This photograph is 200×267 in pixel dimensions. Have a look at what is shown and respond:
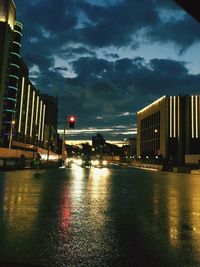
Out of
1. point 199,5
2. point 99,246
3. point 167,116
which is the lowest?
point 99,246

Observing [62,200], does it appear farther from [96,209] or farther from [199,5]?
[199,5]

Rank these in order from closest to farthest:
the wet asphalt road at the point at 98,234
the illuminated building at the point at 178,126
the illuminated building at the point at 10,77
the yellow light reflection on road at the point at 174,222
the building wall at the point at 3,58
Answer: the wet asphalt road at the point at 98,234, the yellow light reflection on road at the point at 174,222, the building wall at the point at 3,58, the illuminated building at the point at 10,77, the illuminated building at the point at 178,126

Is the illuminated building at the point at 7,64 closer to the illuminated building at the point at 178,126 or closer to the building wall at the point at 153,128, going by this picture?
the illuminated building at the point at 178,126

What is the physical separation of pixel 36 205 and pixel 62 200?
5.55ft

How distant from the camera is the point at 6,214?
904 centimetres

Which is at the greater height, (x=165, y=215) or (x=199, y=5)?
(x=199, y=5)

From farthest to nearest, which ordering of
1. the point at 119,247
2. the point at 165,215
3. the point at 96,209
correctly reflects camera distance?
1. the point at 96,209
2. the point at 165,215
3. the point at 119,247

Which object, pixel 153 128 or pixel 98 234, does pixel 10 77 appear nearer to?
pixel 153 128

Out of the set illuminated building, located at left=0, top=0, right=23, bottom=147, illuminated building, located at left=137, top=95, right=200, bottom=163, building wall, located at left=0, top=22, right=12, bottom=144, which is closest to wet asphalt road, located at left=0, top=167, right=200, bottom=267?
illuminated building, located at left=137, top=95, right=200, bottom=163

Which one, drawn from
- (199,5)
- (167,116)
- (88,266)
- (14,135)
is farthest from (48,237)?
(14,135)

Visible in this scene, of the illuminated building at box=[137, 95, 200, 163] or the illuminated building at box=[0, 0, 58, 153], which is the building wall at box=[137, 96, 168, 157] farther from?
the illuminated building at box=[0, 0, 58, 153]

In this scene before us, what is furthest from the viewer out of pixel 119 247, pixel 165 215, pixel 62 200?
pixel 62 200

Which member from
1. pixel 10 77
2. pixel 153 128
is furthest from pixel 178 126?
pixel 10 77

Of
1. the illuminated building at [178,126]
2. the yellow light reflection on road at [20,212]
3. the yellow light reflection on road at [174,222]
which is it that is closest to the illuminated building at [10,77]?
the illuminated building at [178,126]
